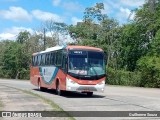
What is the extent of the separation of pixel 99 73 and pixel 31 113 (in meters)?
11.2

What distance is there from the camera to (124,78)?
54.3 metres

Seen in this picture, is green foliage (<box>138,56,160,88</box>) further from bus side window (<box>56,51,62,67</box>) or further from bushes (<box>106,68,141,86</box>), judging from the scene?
bus side window (<box>56,51,62,67</box>)

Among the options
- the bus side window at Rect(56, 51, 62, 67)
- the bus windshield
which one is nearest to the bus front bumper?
the bus windshield

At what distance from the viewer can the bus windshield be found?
83.5 feet

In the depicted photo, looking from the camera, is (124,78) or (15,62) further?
(15,62)

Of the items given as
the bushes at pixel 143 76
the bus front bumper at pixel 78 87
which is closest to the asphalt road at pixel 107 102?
the bus front bumper at pixel 78 87

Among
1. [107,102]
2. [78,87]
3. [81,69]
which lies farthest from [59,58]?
[107,102]

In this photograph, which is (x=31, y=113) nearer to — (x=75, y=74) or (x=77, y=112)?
(x=77, y=112)

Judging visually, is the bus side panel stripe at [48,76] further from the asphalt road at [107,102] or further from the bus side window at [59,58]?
the asphalt road at [107,102]

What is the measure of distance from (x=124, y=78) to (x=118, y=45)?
16.8 metres

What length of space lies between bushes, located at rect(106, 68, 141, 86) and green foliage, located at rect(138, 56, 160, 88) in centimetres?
103

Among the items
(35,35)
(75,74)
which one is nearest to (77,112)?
(75,74)

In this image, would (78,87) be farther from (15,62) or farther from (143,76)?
(15,62)

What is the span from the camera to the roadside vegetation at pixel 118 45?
52281mm
